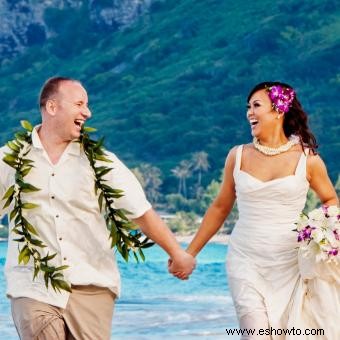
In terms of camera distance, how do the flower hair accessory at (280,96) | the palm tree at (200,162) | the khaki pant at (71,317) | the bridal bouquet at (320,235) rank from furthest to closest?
the palm tree at (200,162), the flower hair accessory at (280,96), the bridal bouquet at (320,235), the khaki pant at (71,317)

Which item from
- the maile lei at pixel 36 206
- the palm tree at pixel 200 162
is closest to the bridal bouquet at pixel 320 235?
the maile lei at pixel 36 206

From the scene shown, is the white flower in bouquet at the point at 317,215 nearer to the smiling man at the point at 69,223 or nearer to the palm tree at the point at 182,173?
the smiling man at the point at 69,223

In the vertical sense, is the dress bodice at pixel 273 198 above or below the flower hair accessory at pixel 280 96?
below

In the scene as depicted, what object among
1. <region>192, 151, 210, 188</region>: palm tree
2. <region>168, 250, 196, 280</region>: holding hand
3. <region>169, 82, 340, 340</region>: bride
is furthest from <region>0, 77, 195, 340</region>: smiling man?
<region>192, 151, 210, 188</region>: palm tree

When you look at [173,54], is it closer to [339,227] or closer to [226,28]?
[226,28]

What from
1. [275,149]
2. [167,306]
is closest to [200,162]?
[167,306]

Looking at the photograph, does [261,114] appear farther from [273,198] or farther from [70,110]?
[70,110]

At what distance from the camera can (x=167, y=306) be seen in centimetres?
2634

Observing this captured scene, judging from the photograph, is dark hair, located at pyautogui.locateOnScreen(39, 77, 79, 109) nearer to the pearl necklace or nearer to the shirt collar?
the shirt collar

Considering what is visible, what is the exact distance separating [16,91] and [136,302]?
211 feet

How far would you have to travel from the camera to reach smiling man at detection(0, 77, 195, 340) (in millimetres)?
4953

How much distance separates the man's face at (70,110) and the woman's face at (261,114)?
143 centimetres

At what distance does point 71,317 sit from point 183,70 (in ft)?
284

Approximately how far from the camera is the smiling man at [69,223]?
195 inches
